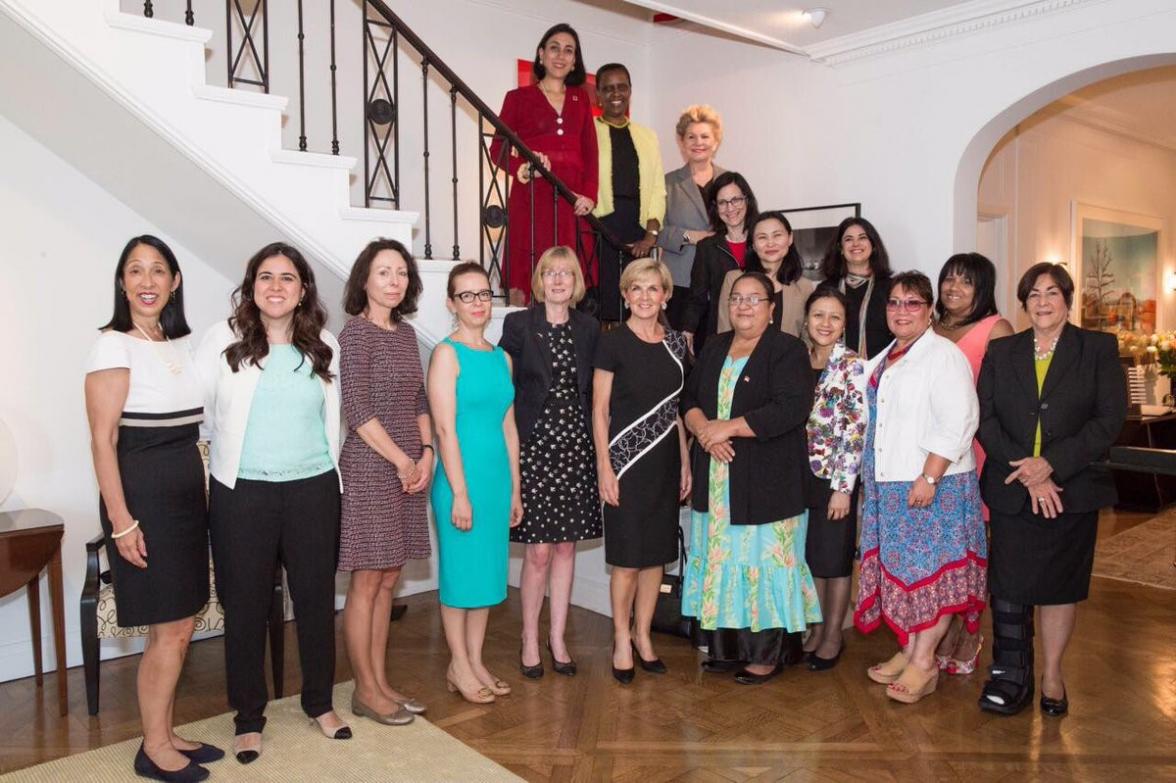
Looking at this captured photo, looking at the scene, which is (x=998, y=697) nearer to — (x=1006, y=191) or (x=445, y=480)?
(x=445, y=480)

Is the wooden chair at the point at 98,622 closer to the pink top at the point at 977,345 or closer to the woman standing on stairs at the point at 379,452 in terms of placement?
the woman standing on stairs at the point at 379,452

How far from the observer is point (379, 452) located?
3.31 meters

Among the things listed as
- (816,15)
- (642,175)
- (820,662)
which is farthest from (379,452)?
(816,15)

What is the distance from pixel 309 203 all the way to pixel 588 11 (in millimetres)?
3611

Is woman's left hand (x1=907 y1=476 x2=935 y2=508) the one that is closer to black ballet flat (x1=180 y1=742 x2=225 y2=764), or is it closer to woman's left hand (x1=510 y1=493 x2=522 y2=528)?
woman's left hand (x1=510 y1=493 x2=522 y2=528)

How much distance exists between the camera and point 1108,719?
361 cm

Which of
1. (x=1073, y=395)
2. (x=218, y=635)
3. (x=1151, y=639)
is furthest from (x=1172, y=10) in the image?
(x=218, y=635)

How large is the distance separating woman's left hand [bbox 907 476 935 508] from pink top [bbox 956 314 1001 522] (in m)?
0.37

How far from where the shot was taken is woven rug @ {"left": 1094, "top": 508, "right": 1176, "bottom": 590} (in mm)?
5910

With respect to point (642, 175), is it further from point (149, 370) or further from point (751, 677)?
point (149, 370)

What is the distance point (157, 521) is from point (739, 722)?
218 centimetres

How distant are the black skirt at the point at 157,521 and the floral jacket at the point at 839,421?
236 cm

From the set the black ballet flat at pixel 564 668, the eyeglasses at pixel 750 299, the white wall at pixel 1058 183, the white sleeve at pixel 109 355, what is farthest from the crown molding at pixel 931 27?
the white sleeve at pixel 109 355

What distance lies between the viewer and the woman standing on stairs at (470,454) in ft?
11.6
